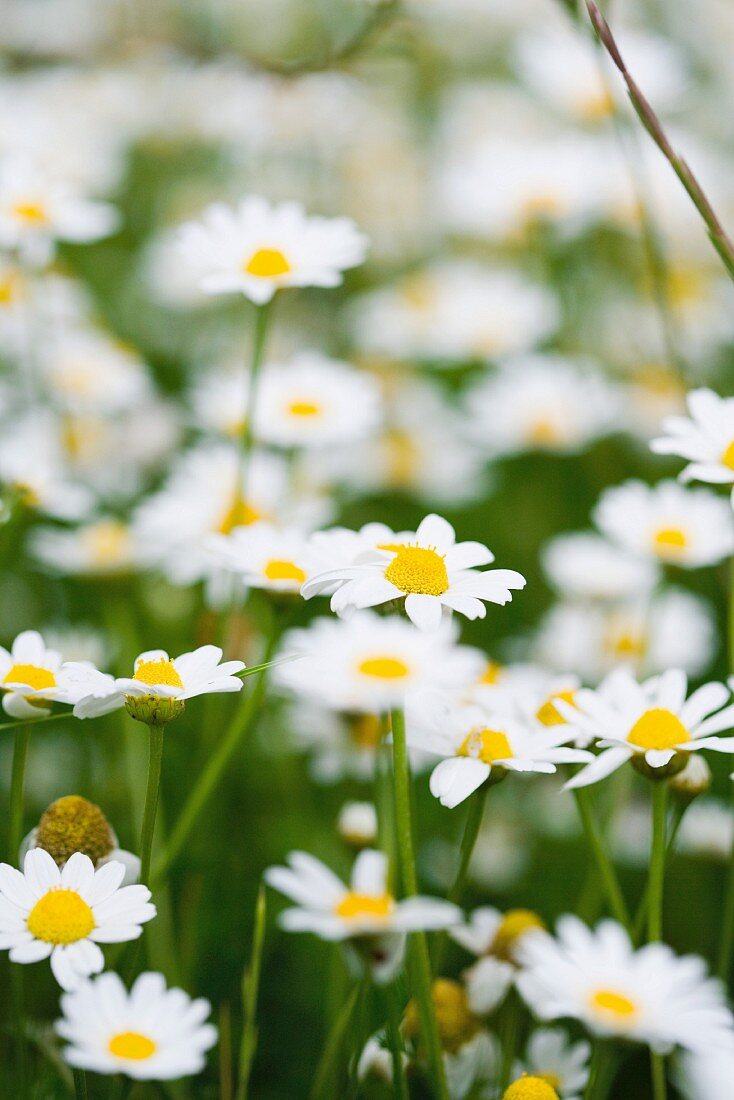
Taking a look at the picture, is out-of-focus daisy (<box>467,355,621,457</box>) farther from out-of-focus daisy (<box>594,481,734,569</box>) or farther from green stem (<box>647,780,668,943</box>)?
green stem (<box>647,780,668,943</box>)

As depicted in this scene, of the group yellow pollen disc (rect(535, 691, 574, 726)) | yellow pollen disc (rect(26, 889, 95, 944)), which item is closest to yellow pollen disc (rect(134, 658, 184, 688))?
yellow pollen disc (rect(26, 889, 95, 944))

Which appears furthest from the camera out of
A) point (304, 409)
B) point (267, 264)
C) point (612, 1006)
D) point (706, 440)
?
point (304, 409)

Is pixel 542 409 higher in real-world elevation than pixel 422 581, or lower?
lower

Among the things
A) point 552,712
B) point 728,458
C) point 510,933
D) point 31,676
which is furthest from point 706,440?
point 31,676

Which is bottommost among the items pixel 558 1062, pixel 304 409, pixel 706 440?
pixel 558 1062

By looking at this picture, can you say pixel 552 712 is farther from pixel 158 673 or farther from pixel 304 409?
pixel 304 409

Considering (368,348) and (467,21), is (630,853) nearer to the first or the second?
(368,348)

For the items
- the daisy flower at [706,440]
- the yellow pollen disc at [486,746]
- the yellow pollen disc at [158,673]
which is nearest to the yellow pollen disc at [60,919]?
the yellow pollen disc at [158,673]

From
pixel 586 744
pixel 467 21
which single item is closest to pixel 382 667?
pixel 586 744
